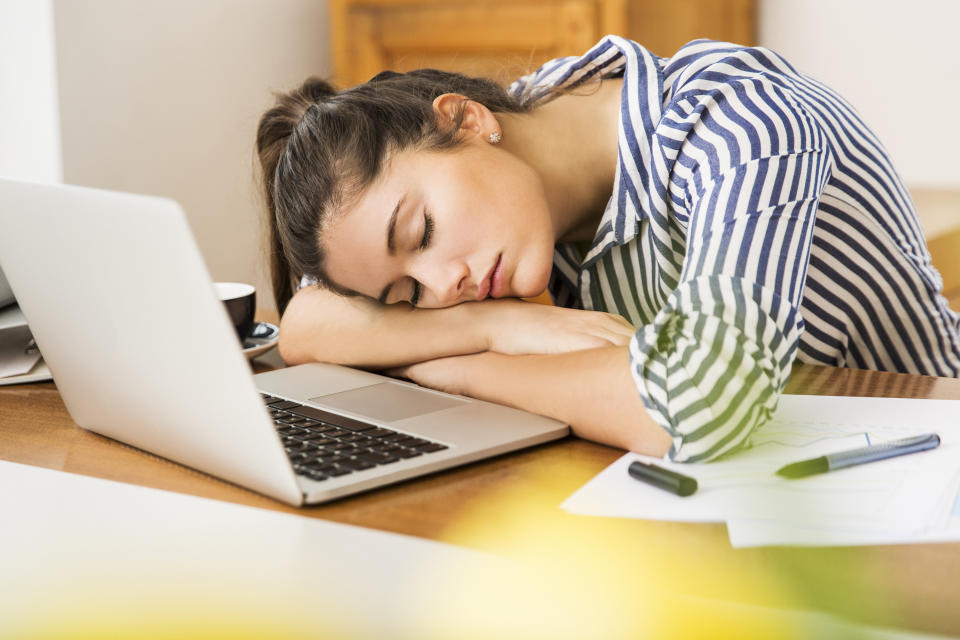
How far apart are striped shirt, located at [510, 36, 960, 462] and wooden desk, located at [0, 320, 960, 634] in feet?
0.33

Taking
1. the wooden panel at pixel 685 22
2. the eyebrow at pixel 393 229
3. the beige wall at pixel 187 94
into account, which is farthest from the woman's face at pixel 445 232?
the wooden panel at pixel 685 22

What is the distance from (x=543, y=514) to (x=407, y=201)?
42cm

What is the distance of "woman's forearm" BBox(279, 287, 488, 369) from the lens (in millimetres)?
989

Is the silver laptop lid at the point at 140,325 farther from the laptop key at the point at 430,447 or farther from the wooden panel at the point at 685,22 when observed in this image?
the wooden panel at the point at 685,22

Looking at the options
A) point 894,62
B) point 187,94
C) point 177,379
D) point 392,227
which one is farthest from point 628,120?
point 187,94

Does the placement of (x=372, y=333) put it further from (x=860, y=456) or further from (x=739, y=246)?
(x=860, y=456)

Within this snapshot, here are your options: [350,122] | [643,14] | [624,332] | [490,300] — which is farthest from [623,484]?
[643,14]

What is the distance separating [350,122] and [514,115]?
236 mm

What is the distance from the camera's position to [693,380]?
0.74 metres

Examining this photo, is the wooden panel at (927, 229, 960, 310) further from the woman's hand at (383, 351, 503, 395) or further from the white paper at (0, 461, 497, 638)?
the white paper at (0, 461, 497, 638)

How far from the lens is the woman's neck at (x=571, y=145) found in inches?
45.6

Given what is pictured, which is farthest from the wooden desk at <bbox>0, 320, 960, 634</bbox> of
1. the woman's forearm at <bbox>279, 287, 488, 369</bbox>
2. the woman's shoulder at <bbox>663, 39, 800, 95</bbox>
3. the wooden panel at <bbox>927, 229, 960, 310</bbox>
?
the wooden panel at <bbox>927, 229, 960, 310</bbox>

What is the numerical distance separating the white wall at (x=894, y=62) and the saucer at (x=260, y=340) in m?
1.77

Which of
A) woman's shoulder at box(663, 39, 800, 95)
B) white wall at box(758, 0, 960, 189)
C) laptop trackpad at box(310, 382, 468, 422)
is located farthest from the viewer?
white wall at box(758, 0, 960, 189)
